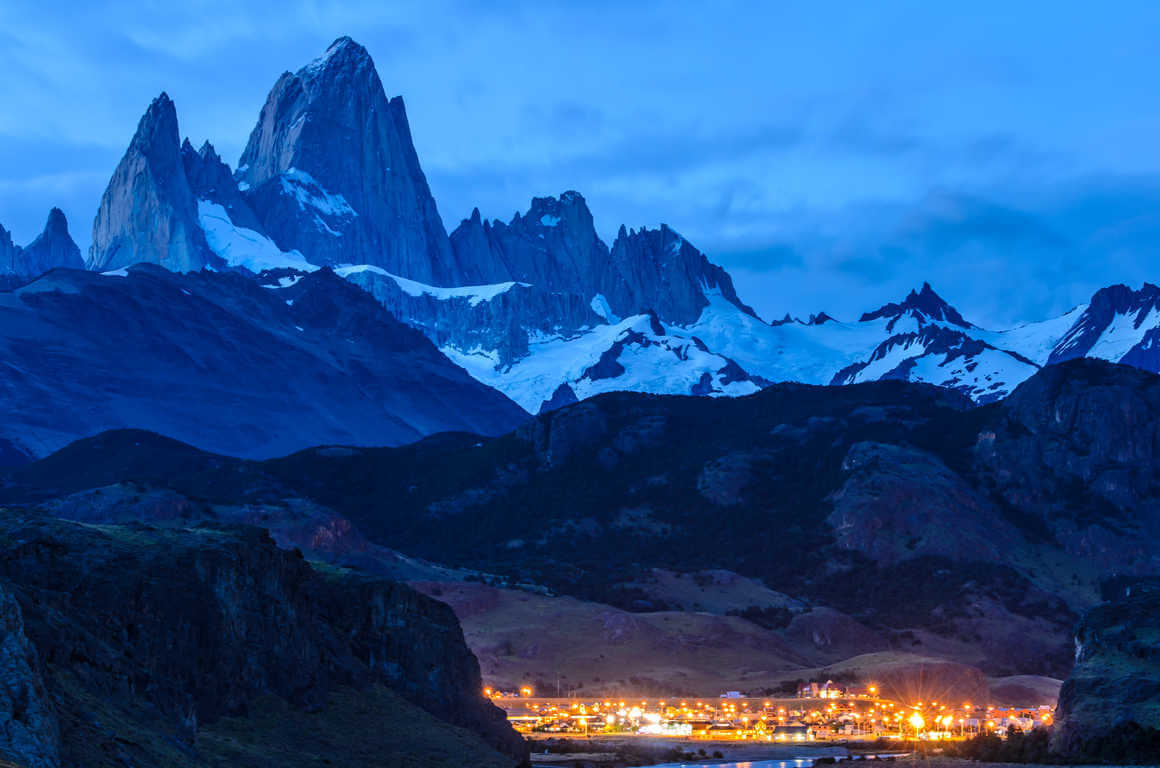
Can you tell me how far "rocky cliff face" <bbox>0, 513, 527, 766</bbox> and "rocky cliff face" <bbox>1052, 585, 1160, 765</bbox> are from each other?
41.3 m

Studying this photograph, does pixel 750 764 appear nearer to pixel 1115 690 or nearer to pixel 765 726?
pixel 765 726

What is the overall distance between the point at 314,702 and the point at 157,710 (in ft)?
84.5

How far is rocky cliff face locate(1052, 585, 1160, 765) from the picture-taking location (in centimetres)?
11312

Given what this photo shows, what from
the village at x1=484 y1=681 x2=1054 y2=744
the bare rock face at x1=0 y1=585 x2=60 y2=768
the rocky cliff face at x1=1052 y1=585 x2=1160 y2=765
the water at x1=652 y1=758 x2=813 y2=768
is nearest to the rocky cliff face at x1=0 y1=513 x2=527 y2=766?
the bare rock face at x1=0 y1=585 x2=60 y2=768

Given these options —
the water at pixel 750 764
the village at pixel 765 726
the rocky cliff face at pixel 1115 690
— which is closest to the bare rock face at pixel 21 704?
the rocky cliff face at pixel 1115 690

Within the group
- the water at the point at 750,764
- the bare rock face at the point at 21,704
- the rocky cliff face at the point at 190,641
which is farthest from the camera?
the water at the point at 750,764

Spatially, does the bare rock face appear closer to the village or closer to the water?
the water

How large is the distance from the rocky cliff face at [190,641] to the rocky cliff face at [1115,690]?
41.3 m

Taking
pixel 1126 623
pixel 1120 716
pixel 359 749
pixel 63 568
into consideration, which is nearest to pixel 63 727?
pixel 63 568

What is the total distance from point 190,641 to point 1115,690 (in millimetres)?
67011

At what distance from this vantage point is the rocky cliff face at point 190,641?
225 feet

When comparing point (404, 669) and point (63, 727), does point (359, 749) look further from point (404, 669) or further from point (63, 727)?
point (63, 727)

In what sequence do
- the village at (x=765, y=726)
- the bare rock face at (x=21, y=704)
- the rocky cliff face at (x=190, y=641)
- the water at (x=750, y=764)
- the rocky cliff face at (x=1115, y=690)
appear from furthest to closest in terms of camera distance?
1. the village at (x=765, y=726)
2. the water at (x=750, y=764)
3. the rocky cliff face at (x=1115, y=690)
4. the rocky cliff face at (x=190, y=641)
5. the bare rock face at (x=21, y=704)

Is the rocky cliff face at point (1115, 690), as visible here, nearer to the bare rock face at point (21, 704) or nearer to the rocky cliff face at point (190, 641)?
the rocky cliff face at point (190, 641)
